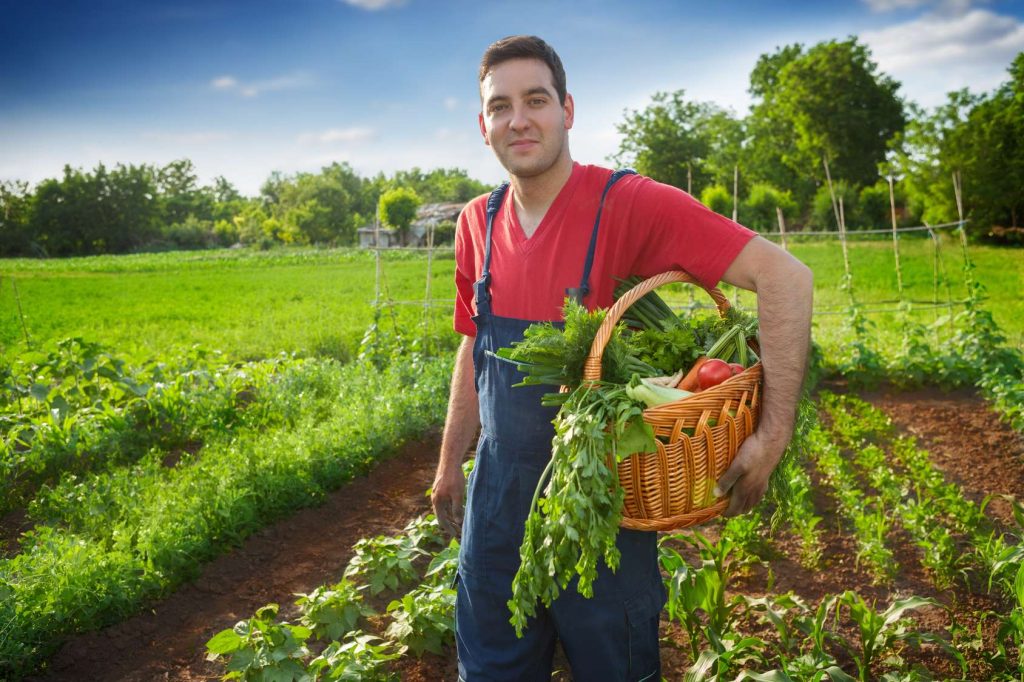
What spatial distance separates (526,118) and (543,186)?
171 mm

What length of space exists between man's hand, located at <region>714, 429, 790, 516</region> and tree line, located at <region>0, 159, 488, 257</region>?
9.88m

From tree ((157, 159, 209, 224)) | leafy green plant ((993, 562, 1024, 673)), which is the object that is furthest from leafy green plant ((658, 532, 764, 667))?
tree ((157, 159, 209, 224))

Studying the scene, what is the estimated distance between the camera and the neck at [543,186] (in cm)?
191

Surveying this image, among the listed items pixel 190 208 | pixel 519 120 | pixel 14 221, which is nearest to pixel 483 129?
pixel 519 120

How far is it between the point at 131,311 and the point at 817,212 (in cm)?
2540

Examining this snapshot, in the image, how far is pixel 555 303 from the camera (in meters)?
1.86

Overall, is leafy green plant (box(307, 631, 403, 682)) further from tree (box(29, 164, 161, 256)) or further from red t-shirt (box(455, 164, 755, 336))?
tree (box(29, 164, 161, 256))

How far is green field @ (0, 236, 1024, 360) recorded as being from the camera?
32.0ft

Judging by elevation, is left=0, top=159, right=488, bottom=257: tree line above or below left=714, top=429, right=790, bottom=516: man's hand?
above

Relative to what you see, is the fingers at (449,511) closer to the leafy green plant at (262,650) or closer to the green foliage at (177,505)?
the leafy green plant at (262,650)

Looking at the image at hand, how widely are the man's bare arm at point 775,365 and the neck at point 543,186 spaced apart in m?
0.55

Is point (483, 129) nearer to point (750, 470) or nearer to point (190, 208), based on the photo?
point (750, 470)

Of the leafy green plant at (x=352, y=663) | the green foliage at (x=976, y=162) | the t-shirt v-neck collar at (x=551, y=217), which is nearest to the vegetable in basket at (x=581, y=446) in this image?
the t-shirt v-neck collar at (x=551, y=217)

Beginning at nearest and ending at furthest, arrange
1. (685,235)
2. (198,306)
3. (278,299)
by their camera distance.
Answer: (685,235), (198,306), (278,299)
